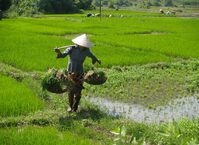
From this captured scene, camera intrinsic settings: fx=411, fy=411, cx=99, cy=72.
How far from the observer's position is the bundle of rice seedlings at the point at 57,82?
6336 millimetres

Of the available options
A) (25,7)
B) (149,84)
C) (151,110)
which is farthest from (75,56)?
(25,7)

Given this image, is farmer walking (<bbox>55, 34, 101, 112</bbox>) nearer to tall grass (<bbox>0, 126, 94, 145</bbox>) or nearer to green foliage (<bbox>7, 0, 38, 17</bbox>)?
tall grass (<bbox>0, 126, 94, 145</bbox>)

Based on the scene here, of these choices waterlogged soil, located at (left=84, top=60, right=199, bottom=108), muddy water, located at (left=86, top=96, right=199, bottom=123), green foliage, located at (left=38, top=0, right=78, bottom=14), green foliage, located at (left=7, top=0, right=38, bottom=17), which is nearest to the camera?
muddy water, located at (left=86, top=96, right=199, bottom=123)

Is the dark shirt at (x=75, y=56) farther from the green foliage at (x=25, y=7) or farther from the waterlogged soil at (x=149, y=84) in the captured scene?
the green foliage at (x=25, y=7)

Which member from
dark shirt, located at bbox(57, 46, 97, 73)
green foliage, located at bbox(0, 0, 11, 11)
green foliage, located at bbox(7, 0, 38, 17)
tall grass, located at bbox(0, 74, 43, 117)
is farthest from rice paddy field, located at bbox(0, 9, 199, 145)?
green foliage, located at bbox(7, 0, 38, 17)

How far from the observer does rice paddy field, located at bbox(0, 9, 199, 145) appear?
5.12 meters

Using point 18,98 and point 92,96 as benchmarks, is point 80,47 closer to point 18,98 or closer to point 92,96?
point 18,98

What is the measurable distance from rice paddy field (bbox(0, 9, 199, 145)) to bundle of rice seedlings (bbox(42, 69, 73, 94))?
0.38 m

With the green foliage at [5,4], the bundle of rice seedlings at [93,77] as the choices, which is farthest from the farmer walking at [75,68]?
the green foliage at [5,4]

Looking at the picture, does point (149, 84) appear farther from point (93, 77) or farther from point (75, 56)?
point (75, 56)

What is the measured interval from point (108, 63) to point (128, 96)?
3.26 metres

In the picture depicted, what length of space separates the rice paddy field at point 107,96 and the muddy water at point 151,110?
0.09 ft

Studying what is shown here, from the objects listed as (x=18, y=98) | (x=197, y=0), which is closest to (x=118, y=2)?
(x=197, y=0)

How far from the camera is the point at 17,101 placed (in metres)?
6.72
